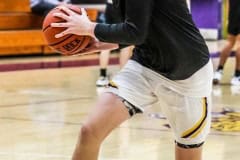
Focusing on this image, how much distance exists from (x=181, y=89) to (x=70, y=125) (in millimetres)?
2583

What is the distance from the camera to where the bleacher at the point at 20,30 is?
10.9 meters

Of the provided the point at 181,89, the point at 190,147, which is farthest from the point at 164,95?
the point at 190,147

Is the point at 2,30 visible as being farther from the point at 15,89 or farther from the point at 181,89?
the point at 181,89

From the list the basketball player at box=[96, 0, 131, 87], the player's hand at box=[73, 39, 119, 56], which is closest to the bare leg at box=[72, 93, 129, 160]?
the player's hand at box=[73, 39, 119, 56]

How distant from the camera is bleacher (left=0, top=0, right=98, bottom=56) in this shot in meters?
10.9

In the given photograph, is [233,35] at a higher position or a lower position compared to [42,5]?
Answer: higher

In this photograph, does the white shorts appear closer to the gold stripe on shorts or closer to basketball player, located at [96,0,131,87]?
the gold stripe on shorts

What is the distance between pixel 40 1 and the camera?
11.0 metres

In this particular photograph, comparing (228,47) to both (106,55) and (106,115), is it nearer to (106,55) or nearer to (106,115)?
(106,55)

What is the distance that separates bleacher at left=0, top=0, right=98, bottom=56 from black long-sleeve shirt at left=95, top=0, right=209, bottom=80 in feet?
26.4

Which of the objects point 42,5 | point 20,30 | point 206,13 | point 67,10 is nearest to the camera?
point 67,10

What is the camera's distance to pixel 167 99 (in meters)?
3.02

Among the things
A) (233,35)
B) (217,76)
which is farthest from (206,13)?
(233,35)

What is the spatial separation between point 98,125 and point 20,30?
334 inches
